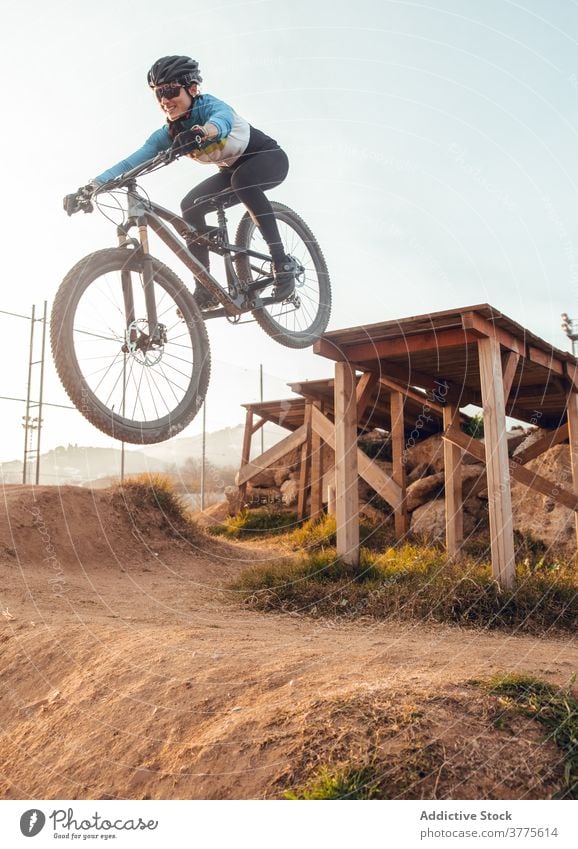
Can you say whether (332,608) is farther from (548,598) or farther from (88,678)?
(88,678)

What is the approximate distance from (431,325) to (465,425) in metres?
7.02

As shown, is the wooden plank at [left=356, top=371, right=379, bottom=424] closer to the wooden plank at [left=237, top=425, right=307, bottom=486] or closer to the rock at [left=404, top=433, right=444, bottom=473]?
the rock at [left=404, top=433, right=444, bottom=473]

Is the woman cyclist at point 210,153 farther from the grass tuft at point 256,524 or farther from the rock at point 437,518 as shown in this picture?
the grass tuft at point 256,524

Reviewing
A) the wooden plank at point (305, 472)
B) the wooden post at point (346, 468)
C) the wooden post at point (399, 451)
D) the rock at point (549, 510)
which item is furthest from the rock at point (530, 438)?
the wooden post at point (346, 468)

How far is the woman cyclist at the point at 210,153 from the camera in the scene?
324 centimetres

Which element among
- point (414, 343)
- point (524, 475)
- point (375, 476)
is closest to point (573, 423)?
point (524, 475)

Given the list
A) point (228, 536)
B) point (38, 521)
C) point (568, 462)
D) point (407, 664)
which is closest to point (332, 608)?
point (407, 664)

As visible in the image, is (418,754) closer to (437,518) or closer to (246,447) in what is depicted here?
(437,518)

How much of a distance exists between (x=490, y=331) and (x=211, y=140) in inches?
240

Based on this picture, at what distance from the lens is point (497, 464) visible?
8.78 m

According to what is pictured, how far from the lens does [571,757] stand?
408 centimetres

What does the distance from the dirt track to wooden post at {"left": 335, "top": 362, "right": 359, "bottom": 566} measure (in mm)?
1647

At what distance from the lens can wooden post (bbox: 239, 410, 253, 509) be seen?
17281mm

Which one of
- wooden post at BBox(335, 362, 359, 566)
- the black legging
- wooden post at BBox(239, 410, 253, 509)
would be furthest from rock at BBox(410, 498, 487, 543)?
the black legging
